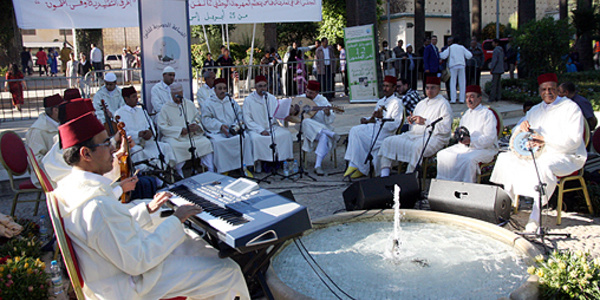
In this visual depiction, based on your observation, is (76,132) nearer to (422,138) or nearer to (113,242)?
(113,242)

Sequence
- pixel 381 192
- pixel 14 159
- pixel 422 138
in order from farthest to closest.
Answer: pixel 422 138 → pixel 14 159 → pixel 381 192

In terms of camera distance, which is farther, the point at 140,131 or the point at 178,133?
the point at 178,133

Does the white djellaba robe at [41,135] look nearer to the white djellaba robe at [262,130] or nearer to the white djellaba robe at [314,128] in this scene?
the white djellaba robe at [262,130]

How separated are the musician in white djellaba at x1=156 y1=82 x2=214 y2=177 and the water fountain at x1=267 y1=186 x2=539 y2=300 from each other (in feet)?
11.8

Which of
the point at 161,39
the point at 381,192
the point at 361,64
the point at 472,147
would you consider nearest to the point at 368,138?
the point at 472,147

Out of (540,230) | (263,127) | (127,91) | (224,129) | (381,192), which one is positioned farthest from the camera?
(263,127)

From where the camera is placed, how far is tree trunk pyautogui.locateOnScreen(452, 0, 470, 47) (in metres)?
17.8

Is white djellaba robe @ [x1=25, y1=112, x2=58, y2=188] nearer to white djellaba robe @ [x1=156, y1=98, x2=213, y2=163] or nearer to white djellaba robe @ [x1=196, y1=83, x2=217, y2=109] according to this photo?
white djellaba robe @ [x1=156, y1=98, x2=213, y2=163]

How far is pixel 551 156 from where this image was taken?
577 centimetres

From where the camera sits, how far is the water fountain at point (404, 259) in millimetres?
3793

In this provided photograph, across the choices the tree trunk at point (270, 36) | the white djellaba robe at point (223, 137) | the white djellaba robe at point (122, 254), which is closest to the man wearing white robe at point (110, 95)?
the white djellaba robe at point (223, 137)

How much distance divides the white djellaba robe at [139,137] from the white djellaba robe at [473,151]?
4.06 m

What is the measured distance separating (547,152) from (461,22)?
42.9 feet

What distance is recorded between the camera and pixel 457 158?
655 centimetres
